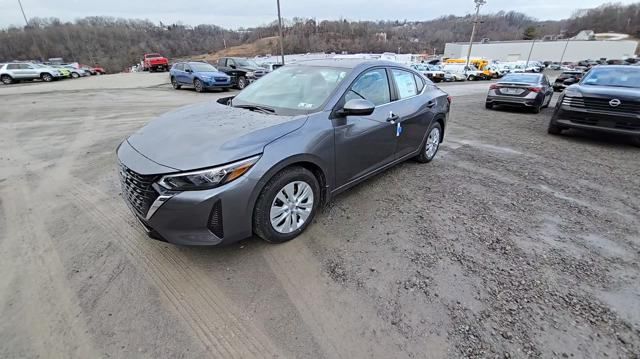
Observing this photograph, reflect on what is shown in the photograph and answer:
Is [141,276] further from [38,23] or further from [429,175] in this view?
[38,23]

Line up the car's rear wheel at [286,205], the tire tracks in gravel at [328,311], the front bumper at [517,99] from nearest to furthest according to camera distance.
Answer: the tire tracks in gravel at [328,311] < the car's rear wheel at [286,205] < the front bumper at [517,99]

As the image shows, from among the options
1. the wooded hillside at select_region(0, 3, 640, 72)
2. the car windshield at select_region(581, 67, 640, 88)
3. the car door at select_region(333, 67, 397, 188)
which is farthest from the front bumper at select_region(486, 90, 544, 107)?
A: the wooded hillside at select_region(0, 3, 640, 72)

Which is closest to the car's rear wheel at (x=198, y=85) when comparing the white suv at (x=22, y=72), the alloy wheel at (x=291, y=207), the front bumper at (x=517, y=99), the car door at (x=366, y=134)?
the front bumper at (x=517, y=99)

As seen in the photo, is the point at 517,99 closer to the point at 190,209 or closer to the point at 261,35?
the point at 190,209

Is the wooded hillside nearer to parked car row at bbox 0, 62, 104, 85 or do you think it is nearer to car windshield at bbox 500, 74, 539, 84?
parked car row at bbox 0, 62, 104, 85

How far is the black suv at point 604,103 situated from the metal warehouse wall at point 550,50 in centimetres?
9210

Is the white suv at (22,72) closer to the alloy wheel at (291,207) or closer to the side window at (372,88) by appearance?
the side window at (372,88)

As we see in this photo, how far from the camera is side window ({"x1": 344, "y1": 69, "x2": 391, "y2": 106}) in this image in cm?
317

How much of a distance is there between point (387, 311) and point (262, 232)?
3.76 ft

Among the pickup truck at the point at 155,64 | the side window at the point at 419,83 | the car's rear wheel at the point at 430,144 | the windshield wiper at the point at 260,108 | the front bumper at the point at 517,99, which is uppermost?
the side window at the point at 419,83

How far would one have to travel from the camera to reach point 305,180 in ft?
8.95

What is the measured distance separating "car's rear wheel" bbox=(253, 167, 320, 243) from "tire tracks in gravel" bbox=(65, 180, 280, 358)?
0.62 meters

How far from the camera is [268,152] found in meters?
2.38

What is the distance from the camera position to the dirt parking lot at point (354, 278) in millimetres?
1878
